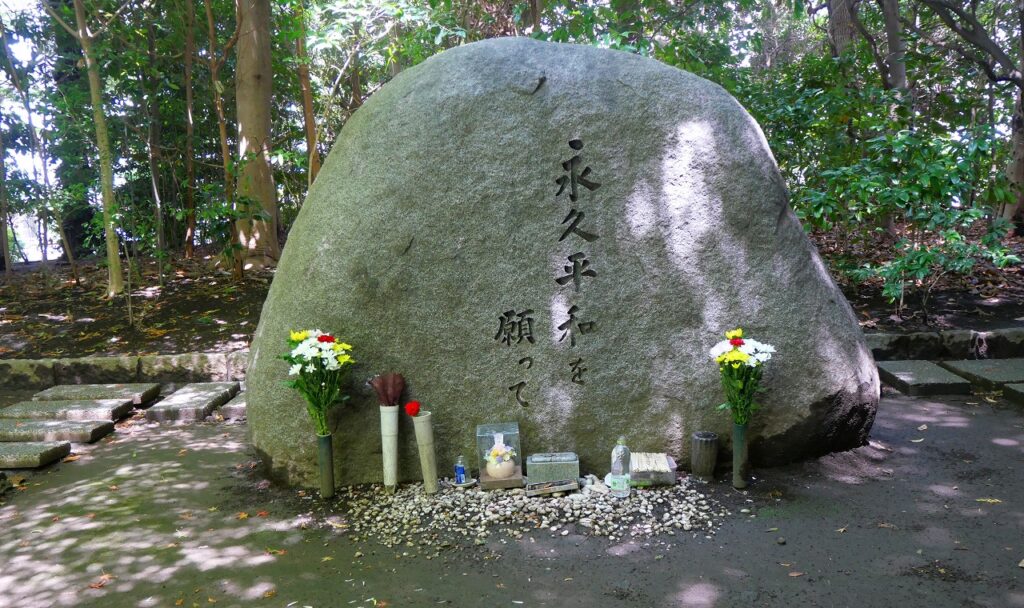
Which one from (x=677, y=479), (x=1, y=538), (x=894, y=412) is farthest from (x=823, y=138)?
(x=1, y=538)

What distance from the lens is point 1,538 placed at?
352 centimetres

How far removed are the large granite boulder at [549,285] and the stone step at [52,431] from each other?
200 cm

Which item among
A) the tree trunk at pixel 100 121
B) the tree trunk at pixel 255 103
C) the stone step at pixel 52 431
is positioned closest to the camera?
the stone step at pixel 52 431

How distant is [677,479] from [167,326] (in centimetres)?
585

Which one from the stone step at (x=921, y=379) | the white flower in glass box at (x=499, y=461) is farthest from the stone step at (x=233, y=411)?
the stone step at (x=921, y=379)

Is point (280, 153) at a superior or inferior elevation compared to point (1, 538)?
superior

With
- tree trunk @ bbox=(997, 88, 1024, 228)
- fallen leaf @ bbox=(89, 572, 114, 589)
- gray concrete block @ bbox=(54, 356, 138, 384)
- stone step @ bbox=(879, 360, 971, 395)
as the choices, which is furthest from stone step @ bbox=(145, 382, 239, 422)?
tree trunk @ bbox=(997, 88, 1024, 228)

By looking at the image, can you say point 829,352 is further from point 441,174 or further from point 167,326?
point 167,326

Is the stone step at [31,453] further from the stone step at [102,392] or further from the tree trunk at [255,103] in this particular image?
the tree trunk at [255,103]

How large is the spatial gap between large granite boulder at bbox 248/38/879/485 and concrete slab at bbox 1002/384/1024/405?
2.00m

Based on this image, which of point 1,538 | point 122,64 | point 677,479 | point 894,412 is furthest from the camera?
point 122,64

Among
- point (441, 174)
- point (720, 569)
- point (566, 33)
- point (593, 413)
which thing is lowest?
point (720, 569)

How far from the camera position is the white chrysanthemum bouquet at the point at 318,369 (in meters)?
Answer: 3.62

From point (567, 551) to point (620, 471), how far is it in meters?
0.72
